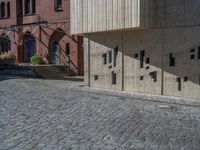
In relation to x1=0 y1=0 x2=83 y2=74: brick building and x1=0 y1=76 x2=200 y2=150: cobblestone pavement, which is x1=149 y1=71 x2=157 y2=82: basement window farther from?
x1=0 y1=0 x2=83 y2=74: brick building

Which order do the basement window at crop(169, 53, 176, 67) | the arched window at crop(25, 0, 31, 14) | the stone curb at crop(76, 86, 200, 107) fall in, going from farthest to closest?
the arched window at crop(25, 0, 31, 14) → the basement window at crop(169, 53, 176, 67) → the stone curb at crop(76, 86, 200, 107)

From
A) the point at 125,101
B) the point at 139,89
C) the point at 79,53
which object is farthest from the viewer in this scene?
the point at 79,53

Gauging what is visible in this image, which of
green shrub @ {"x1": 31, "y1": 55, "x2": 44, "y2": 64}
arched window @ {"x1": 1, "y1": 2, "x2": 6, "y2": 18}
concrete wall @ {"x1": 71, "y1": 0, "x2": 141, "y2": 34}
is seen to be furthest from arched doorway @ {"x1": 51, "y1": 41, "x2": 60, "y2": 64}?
concrete wall @ {"x1": 71, "y1": 0, "x2": 141, "y2": 34}

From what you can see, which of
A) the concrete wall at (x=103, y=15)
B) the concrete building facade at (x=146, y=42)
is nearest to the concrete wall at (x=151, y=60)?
the concrete building facade at (x=146, y=42)

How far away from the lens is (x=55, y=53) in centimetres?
3103

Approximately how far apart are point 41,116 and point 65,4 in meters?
20.5

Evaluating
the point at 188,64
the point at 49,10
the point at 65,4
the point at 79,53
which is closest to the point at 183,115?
the point at 188,64

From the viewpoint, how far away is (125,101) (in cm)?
1334

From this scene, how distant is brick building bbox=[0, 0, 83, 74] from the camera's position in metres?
29.1

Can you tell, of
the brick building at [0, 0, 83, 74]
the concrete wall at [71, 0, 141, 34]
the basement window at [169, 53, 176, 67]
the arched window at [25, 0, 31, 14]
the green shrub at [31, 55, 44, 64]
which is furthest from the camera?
the arched window at [25, 0, 31, 14]

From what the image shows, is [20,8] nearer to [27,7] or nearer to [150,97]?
[27,7]

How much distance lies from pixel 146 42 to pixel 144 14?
1.55m

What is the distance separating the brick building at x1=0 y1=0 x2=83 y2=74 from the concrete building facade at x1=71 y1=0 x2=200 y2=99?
11489mm

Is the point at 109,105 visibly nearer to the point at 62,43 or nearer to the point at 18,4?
the point at 62,43
